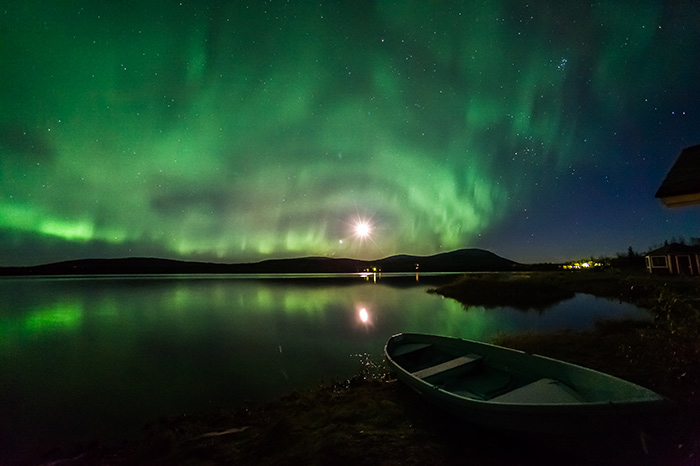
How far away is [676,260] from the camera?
3997cm

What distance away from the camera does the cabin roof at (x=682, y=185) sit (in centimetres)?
709

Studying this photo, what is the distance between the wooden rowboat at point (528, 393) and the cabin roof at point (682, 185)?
4131 millimetres

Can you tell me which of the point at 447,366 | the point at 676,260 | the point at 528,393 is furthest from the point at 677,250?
the point at 528,393

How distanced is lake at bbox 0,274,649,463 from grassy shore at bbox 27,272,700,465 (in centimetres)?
224

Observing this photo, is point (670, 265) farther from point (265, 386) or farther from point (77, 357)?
point (77, 357)

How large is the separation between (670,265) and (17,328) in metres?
72.4

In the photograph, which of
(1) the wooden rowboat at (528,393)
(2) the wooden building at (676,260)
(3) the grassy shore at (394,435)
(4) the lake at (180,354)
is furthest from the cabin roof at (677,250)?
(1) the wooden rowboat at (528,393)

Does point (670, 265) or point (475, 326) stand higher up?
point (670, 265)

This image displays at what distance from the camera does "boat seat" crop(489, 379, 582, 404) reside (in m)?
6.75

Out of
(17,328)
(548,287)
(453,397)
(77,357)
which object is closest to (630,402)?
(453,397)

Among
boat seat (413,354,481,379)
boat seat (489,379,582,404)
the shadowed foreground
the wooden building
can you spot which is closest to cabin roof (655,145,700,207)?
boat seat (489,379,582,404)

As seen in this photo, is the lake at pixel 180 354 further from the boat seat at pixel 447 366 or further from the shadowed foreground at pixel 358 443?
the boat seat at pixel 447 366

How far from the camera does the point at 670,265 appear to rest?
4081 cm

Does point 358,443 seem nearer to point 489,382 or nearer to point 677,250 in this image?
point 489,382
